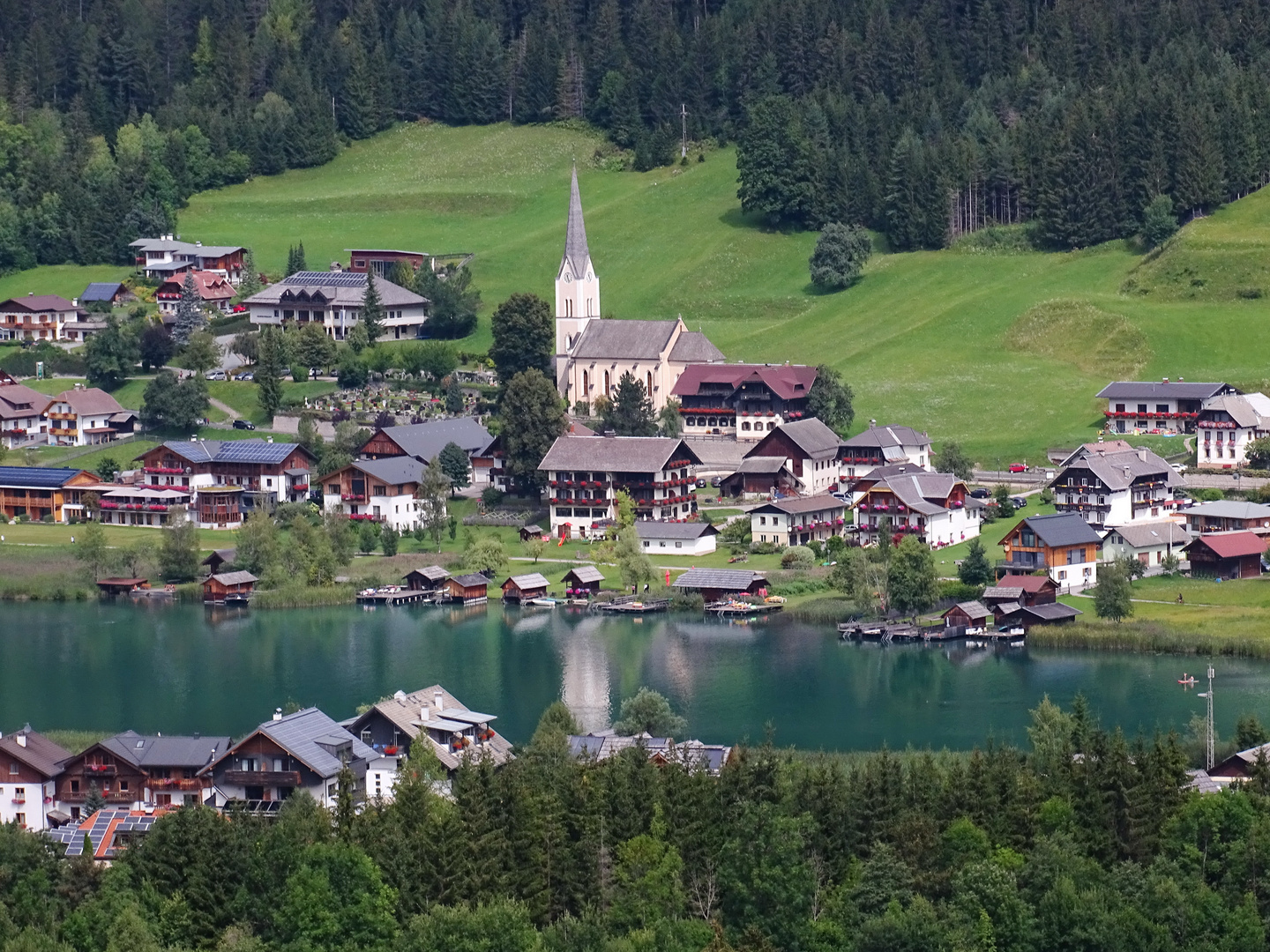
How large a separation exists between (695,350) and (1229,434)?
2153 centimetres

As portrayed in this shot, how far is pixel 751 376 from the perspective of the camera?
96438mm

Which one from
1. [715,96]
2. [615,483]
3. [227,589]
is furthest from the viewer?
[715,96]

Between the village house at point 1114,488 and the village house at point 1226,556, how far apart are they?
3.92 metres

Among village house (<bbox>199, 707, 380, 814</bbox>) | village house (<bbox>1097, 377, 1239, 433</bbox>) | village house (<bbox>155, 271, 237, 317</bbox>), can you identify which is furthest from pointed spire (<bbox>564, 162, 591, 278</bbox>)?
village house (<bbox>199, 707, 380, 814</bbox>)

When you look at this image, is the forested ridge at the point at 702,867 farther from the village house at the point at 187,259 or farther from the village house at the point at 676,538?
the village house at the point at 187,259

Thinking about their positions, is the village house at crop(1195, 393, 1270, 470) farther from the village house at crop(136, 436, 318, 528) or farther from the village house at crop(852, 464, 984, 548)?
the village house at crop(136, 436, 318, 528)

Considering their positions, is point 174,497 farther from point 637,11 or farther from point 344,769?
point 637,11

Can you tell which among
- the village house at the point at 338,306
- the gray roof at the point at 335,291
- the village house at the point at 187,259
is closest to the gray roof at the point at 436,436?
the village house at the point at 338,306

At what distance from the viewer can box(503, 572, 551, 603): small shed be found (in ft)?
257

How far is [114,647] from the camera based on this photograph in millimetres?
73312

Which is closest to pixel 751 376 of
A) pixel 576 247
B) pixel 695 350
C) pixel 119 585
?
pixel 695 350

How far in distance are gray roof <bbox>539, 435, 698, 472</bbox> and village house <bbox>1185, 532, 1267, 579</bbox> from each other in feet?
60.0

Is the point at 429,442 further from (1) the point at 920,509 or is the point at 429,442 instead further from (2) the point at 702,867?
(2) the point at 702,867

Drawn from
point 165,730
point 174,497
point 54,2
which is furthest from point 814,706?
point 54,2
